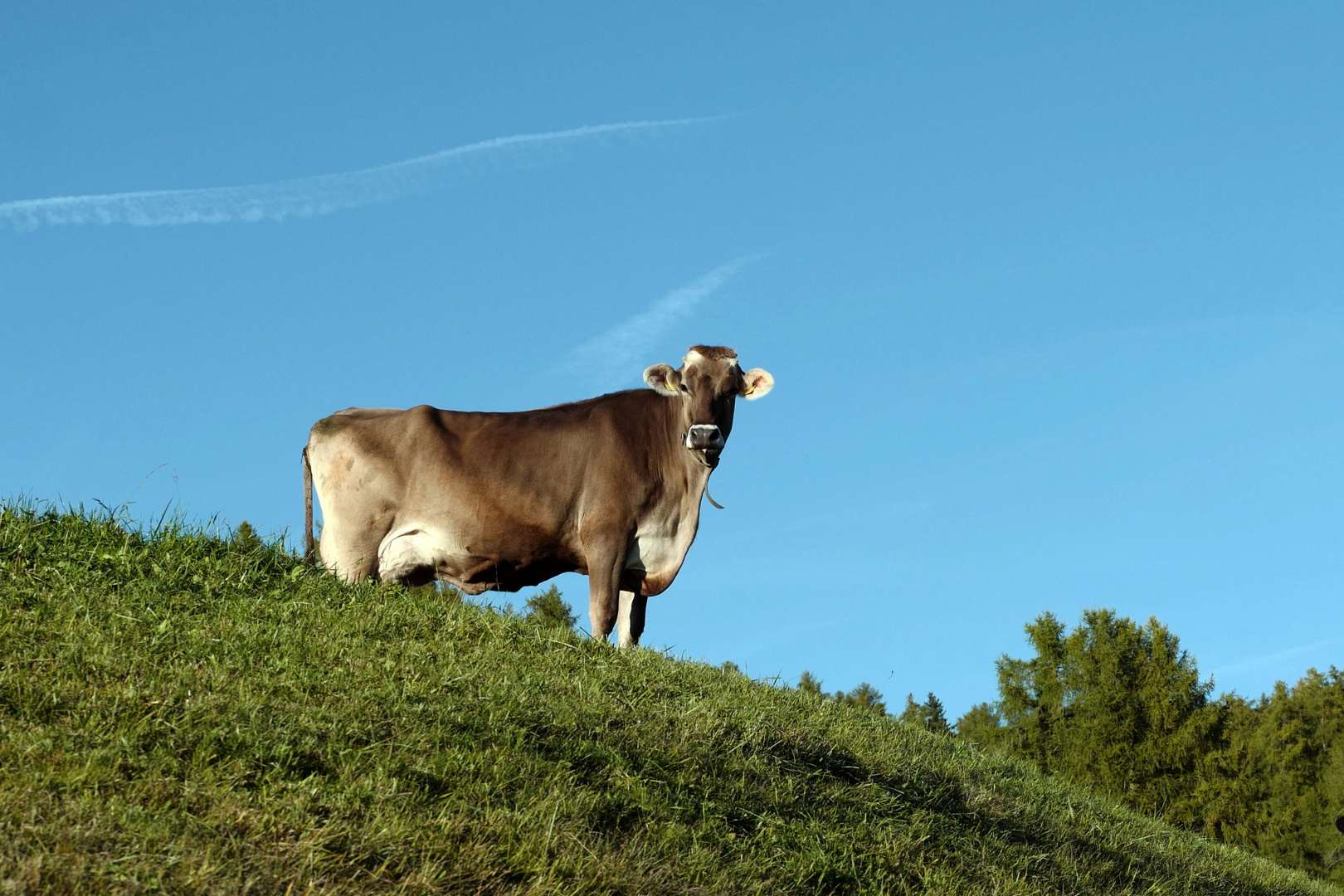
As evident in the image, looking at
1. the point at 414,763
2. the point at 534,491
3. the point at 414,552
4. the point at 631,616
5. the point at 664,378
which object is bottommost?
the point at 414,763

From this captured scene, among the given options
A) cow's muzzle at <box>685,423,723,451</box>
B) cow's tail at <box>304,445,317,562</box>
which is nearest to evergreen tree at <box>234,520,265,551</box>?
cow's tail at <box>304,445,317,562</box>

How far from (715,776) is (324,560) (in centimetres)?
651

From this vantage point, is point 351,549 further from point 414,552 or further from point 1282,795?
point 1282,795

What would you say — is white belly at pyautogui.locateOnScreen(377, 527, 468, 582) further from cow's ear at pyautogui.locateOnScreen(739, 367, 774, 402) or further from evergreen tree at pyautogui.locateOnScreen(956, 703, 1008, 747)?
evergreen tree at pyautogui.locateOnScreen(956, 703, 1008, 747)

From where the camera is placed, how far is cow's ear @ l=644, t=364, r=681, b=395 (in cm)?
1311

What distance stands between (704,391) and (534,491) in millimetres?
2113

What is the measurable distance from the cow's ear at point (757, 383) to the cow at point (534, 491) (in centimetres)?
58

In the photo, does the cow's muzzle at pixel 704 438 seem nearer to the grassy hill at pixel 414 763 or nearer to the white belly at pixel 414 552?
the grassy hill at pixel 414 763

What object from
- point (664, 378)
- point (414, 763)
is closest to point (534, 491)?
point (664, 378)

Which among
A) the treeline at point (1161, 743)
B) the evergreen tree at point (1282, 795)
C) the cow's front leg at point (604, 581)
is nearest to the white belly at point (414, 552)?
the cow's front leg at point (604, 581)

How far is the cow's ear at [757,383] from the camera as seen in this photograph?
13.6 meters

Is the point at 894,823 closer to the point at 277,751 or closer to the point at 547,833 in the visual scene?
the point at 547,833

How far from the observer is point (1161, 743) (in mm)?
41938

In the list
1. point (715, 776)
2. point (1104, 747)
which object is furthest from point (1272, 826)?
point (715, 776)
